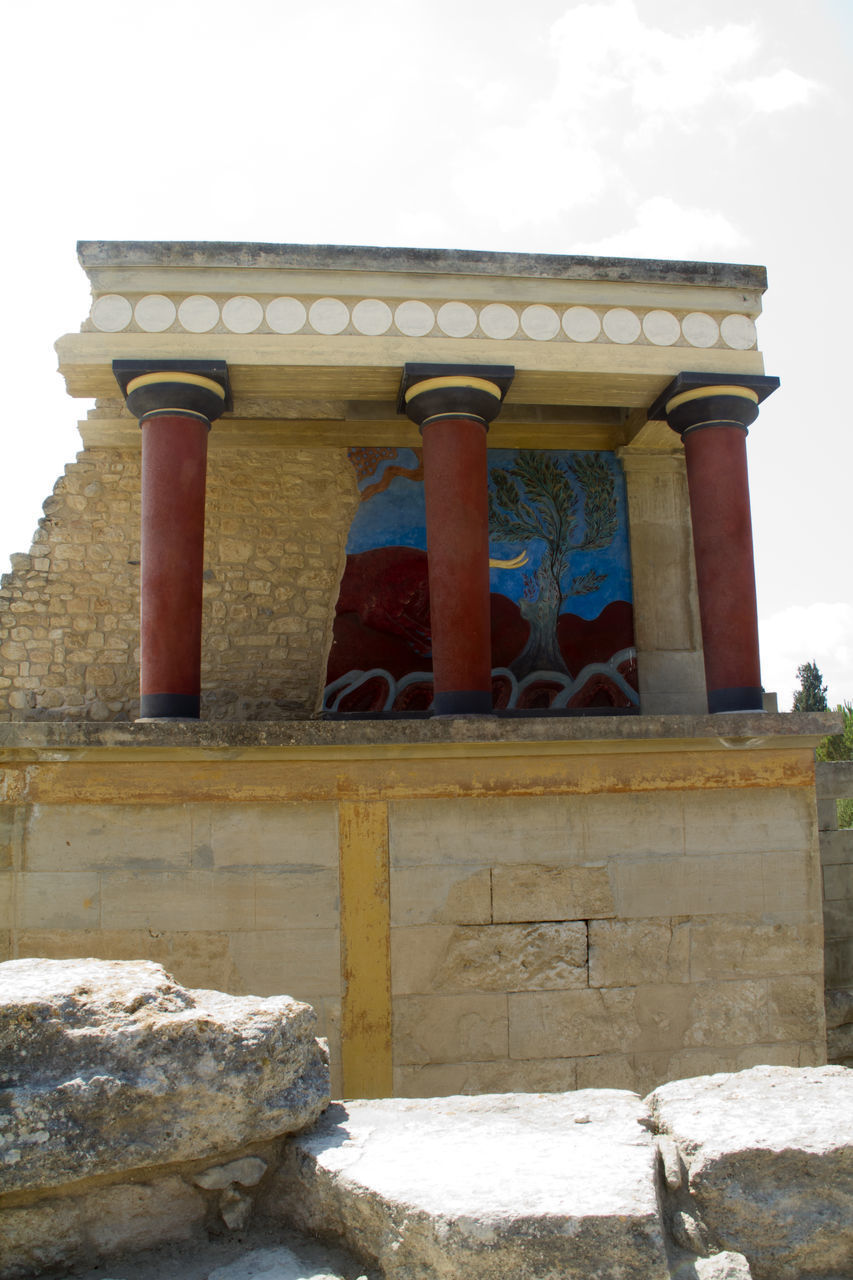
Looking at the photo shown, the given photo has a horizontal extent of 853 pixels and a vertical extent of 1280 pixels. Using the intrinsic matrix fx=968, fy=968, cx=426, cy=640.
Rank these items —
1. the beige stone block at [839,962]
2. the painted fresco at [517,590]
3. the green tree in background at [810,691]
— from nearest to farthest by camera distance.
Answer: the beige stone block at [839,962], the painted fresco at [517,590], the green tree in background at [810,691]

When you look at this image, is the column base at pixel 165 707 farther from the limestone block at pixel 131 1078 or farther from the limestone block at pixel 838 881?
the limestone block at pixel 838 881

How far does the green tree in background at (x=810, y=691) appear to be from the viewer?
35562 millimetres

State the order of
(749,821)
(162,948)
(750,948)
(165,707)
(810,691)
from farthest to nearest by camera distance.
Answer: (810,691) → (165,707) → (749,821) → (750,948) → (162,948)

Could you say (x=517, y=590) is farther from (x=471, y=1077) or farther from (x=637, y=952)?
(x=471, y=1077)

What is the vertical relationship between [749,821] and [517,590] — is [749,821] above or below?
below

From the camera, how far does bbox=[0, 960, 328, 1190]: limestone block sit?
2.16 meters

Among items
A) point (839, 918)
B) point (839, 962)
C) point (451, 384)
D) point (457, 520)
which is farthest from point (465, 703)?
point (839, 962)

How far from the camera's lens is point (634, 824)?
19.7 feet

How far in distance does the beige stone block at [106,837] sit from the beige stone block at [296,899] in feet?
1.63

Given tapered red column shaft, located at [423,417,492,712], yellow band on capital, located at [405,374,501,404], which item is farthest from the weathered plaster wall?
yellow band on capital, located at [405,374,501,404]

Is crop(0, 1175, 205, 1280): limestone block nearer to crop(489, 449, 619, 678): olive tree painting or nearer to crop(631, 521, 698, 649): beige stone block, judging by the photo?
crop(489, 449, 619, 678): olive tree painting

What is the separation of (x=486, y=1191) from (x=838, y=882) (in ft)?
21.3

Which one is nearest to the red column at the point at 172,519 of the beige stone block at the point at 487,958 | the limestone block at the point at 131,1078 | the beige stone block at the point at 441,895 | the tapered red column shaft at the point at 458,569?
the tapered red column shaft at the point at 458,569

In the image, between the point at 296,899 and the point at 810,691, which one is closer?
the point at 296,899
